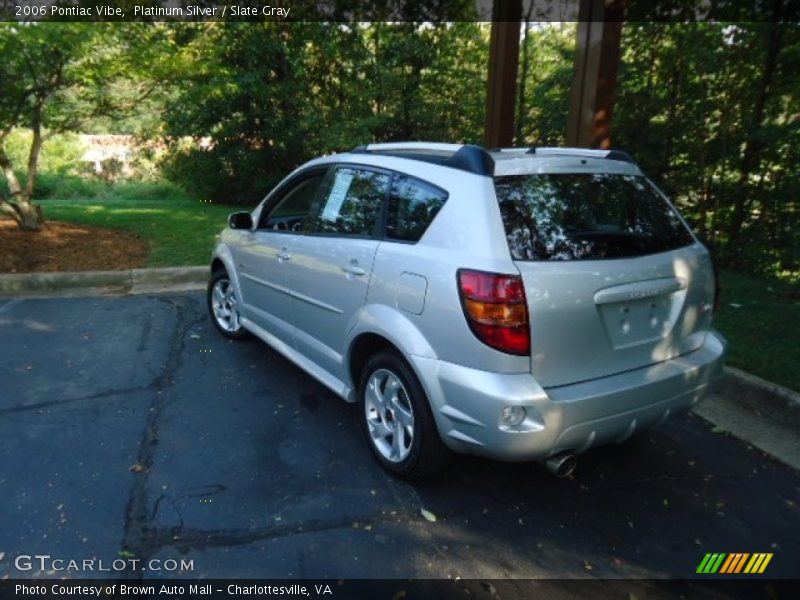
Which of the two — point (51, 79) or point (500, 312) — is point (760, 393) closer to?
point (500, 312)

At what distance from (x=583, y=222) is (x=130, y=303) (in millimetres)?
5075

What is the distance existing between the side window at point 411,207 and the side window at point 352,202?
0.39 feet

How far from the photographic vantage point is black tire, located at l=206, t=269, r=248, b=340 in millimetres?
4845

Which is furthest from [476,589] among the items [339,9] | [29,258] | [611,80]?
[339,9]

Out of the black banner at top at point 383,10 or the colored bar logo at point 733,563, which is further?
the black banner at top at point 383,10

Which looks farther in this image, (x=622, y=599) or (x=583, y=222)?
(x=583, y=222)

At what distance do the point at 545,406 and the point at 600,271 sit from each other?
26.1 inches

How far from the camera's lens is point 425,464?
2.80 m

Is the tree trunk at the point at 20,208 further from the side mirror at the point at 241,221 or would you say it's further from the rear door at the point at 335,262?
the rear door at the point at 335,262

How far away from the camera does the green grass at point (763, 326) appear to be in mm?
4062

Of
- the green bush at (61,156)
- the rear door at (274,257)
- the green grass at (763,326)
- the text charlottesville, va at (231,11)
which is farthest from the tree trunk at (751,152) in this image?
the green bush at (61,156)

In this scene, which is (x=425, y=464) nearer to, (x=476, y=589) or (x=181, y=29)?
(x=476, y=589)

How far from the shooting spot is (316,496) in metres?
2.85

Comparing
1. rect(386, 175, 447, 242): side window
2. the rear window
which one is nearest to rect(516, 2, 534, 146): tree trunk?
the rear window
